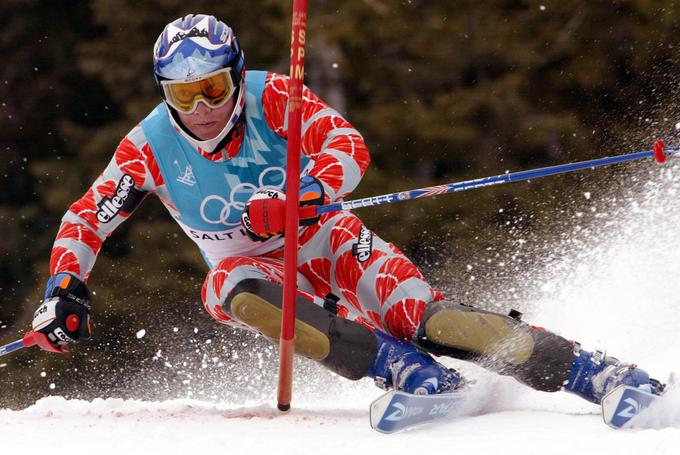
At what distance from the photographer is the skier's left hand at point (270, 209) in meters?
3.06

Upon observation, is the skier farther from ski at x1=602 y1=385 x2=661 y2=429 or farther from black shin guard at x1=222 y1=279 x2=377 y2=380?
ski at x1=602 y1=385 x2=661 y2=429

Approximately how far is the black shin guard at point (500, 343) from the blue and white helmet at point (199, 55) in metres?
1.00

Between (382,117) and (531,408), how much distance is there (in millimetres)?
5715

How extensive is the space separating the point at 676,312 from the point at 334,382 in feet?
5.69

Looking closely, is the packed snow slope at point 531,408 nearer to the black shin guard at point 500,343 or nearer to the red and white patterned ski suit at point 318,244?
the black shin guard at point 500,343

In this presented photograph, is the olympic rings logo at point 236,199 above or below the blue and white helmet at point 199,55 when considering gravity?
below

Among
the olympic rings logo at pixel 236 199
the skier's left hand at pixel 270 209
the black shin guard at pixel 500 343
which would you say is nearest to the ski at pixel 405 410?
the black shin guard at pixel 500 343

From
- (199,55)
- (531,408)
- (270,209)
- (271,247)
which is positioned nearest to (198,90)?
(199,55)

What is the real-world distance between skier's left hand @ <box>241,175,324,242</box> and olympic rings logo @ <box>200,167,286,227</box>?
1.26ft

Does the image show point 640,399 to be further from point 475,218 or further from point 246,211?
point 475,218

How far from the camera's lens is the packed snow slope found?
2580 millimetres

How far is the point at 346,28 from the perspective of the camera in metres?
8.66

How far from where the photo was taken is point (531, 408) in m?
3.22

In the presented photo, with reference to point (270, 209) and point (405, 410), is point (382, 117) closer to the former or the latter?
point (270, 209)
